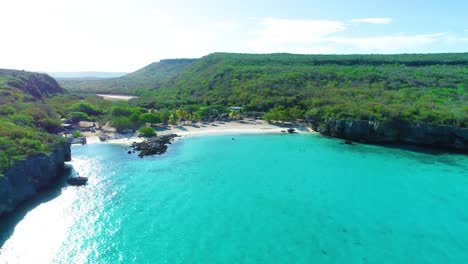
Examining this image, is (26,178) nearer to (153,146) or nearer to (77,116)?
(153,146)

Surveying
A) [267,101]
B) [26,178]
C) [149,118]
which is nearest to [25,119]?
[26,178]

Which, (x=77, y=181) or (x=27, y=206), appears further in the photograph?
(x=77, y=181)

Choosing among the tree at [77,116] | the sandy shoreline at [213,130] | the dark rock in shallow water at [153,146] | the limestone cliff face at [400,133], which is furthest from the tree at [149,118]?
the limestone cliff face at [400,133]

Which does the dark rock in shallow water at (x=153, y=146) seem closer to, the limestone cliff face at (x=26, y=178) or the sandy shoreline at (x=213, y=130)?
the sandy shoreline at (x=213, y=130)

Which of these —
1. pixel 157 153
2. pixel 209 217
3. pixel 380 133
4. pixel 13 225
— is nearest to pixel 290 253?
pixel 209 217

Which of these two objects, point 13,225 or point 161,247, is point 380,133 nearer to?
point 161,247

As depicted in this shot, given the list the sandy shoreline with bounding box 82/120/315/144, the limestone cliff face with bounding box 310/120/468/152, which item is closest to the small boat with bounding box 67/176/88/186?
the sandy shoreline with bounding box 82/120/315/144
